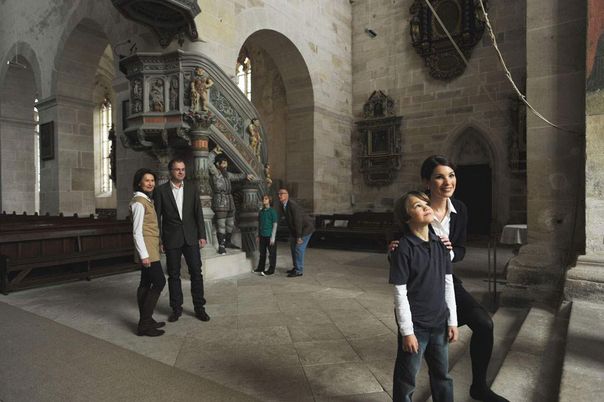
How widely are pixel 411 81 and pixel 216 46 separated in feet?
21.4

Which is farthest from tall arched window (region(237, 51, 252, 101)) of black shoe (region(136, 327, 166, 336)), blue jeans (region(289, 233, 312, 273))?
black shoe (region(136, 327, 166, 336))

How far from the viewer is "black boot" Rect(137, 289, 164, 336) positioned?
361 centimetres

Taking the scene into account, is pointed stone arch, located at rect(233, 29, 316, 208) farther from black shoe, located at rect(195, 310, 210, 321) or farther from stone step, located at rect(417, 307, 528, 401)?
stone step, located at rect(417, 307, 528, 401)

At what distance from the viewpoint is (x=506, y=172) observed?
10.7 m

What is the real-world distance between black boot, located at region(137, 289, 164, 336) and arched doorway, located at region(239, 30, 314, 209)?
26.3 ft

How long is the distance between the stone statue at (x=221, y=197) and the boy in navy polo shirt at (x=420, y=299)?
4.76m

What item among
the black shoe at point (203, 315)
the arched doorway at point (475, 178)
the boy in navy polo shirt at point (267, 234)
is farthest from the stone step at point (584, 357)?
the arched doorway at point (475, 178)

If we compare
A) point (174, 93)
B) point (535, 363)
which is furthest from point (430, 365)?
point (174, 93)

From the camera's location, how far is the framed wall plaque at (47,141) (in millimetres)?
10492

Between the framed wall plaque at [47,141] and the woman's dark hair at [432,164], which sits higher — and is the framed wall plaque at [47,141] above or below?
above

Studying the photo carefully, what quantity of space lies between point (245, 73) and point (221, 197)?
8.85 meters

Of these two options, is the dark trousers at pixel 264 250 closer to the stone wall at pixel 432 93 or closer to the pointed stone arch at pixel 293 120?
the pointed stone arch at pixel 293 120

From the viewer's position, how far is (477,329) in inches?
87.6

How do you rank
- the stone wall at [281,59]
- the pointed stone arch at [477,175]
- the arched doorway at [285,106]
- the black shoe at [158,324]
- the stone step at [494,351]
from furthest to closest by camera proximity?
the arched doorway at [285,106] → the pointed stone arch at [477,175] → the stone wall at [281,59] → the black shoe at [158,324] → the stone step at [494,351]
